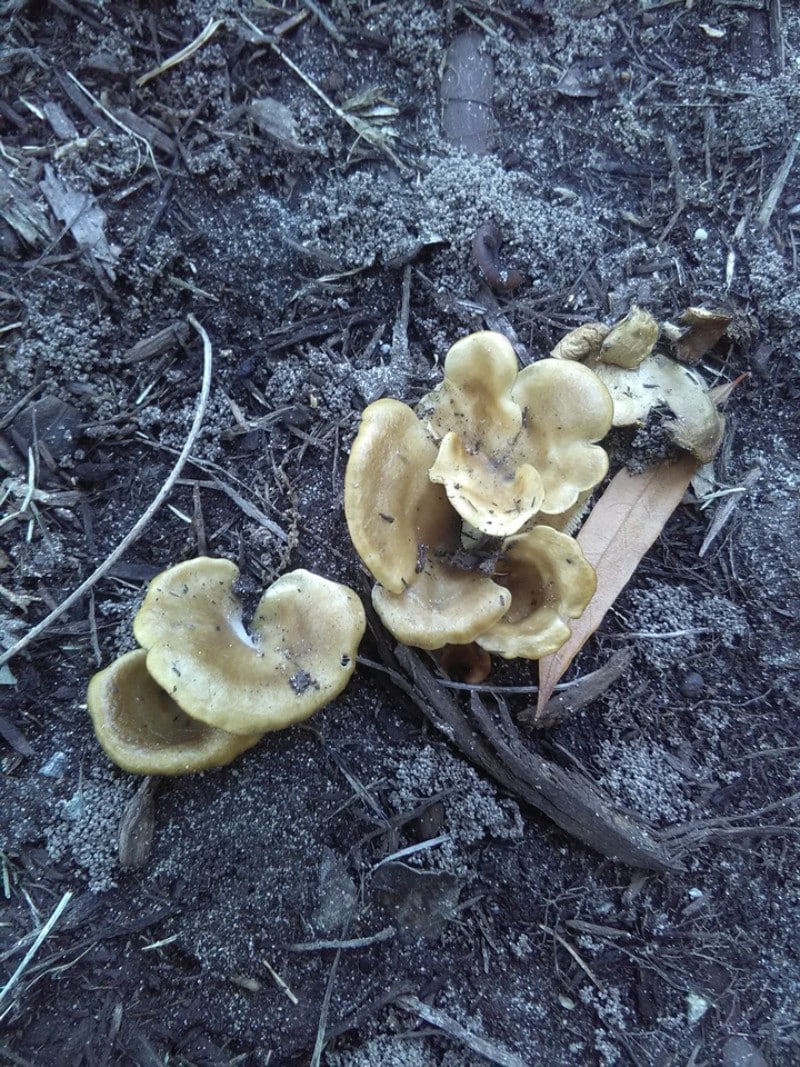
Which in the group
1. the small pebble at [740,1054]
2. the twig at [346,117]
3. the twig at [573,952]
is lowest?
the small pebble at [740,1054]

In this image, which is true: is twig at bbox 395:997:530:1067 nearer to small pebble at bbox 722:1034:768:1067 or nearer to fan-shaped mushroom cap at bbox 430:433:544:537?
small pebble at bbox 722:1034:768:1067

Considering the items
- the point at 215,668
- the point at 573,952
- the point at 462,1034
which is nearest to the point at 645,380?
the point at 215,668

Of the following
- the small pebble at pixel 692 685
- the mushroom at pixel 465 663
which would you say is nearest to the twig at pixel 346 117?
the mushroom at pixel 465 663

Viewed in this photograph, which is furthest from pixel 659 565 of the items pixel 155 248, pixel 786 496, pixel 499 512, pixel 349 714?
pixel 155 248

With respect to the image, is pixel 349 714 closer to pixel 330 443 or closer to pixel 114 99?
pixel 330 443

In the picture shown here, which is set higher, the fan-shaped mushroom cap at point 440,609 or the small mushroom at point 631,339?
the small mushroom at point 631,339

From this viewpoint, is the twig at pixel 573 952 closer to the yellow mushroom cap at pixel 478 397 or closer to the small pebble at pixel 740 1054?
the small pebble at pixel 740 1054
